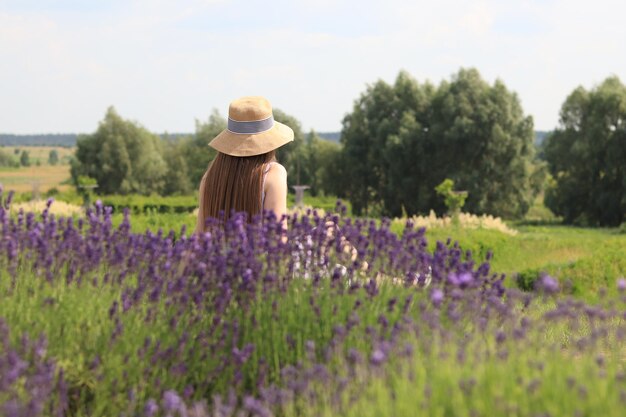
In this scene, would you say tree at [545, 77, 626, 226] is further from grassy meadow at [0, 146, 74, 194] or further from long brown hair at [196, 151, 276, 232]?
long brown hair at [196, 151, 276, 232]

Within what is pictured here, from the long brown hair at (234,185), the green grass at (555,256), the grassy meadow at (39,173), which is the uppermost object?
the long brown hair at (234,185)

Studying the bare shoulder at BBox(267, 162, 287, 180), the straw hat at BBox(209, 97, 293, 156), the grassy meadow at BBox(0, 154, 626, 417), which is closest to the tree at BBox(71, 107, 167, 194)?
the straw hat at BBox(209, 97, 293, 156)

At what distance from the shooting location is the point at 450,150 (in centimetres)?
3925

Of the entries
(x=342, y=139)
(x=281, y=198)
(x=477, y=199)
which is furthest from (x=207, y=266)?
(x=342, y=139)

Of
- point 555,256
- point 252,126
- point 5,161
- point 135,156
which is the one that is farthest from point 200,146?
point 5,161

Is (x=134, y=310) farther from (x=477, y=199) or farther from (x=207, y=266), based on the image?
(x=477, y=199)

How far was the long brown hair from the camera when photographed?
491 cm

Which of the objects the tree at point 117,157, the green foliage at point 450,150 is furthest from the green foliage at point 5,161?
the green foliage at point 450,150

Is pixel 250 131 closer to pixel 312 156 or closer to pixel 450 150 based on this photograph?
pixel 450 150

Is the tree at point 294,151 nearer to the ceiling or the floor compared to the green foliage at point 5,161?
nearer to the ceiling

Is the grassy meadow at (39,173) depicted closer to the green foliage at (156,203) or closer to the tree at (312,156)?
the tree at (312,156)

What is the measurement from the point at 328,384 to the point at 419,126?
36686 mm

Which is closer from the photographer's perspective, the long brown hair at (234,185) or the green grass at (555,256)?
the long brown hair at (234,185)

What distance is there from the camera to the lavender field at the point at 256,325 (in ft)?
10.6
